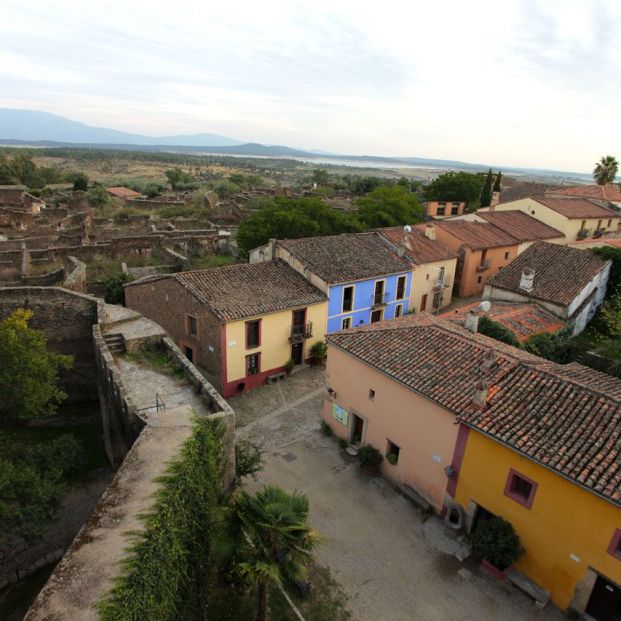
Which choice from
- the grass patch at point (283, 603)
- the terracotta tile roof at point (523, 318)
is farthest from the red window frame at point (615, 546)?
the terracotta tile roof at point (523, 318)

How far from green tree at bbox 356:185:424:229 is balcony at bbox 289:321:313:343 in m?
17.1

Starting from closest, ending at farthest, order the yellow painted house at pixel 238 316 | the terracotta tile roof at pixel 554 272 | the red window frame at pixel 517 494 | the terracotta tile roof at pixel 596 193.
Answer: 1. the red window frame at pixel 517 494
2. the yellow painted house at pixel 238 316
3. the terracotta tile roof at pixel 554 272
4. the terracotta tile roof at pixel 596 193

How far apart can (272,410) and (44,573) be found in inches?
451

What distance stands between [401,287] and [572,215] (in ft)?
84.6

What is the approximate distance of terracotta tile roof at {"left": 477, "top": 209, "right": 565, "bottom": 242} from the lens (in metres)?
43.7

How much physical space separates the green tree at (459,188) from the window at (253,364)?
53491 mm

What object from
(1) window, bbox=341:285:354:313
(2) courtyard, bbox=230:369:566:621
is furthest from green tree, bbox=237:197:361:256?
(2) courtyard, bbox=230:369:566:621

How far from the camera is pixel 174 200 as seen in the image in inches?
2601

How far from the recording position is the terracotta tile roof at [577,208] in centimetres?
4719

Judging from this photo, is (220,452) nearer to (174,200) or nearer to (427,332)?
(427,332)

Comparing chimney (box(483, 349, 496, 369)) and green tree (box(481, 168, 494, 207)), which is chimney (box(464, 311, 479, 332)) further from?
green tree (box(481, 168, 494, 207))

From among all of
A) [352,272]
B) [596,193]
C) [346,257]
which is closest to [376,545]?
[352,272]

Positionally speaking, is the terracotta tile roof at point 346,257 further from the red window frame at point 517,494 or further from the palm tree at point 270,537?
the palm tree at point 270,537

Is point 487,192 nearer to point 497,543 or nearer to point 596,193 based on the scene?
point 596,193
